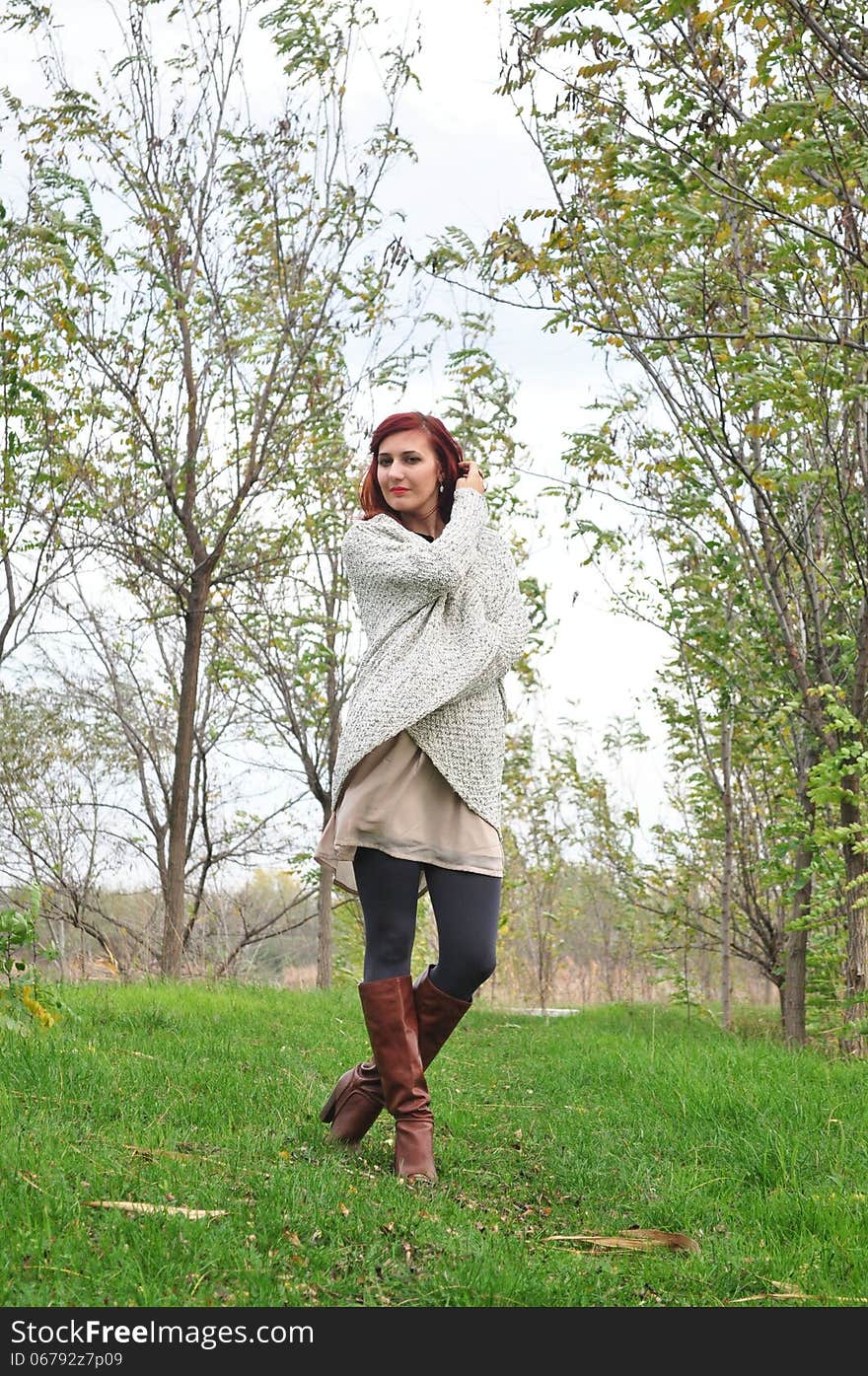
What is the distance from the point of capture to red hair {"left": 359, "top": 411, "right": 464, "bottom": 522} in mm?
3441

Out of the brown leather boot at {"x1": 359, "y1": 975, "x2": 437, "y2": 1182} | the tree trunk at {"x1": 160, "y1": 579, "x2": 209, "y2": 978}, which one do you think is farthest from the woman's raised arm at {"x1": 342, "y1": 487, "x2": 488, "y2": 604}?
the tree trunk at {"x1": 160, "y1": 579, "x2": 209, "y2": 978}

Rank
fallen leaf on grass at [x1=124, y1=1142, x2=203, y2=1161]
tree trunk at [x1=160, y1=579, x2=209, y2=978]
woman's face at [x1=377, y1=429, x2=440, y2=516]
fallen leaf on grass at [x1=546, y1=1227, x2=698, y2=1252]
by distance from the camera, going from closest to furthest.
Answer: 1. fallen leaf on grass at [x1=546, y1=1227, x2=698, y2=1252]
2. fallen leaf on grass at [x1=124, y1=1142, x2=203, y2=1161]
3. woman's face at [x1=377, y1=429, x2=440, y2=516]
4. tree trunk at [x1=160, y1=579, x2=209, y2=978]

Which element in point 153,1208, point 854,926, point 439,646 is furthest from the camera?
point 854,926

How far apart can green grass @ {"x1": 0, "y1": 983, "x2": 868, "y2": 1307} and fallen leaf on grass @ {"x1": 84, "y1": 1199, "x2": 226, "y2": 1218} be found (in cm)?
3

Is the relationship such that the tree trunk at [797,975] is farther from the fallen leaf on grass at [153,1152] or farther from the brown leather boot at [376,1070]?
the fallen leaf on grass at [153,1152]

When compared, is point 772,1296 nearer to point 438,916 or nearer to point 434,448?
point 438,916

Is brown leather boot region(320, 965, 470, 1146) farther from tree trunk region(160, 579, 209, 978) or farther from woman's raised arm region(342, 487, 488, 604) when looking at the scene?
tree trunk region(160, 579, 209, 978)

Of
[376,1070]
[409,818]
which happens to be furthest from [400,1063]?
[409,818]

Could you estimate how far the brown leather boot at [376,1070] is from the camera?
318cm

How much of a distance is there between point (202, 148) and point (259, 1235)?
7.59 metres

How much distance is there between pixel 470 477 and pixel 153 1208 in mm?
2140

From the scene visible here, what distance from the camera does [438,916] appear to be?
3.11 metres

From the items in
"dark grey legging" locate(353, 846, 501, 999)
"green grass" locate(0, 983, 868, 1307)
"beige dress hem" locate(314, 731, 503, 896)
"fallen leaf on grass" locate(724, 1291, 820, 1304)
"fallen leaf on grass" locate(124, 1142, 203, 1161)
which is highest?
"beige dress hem" locate(314, 731, 503, 896)

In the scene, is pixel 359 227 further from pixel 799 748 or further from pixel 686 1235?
pixel 686 1235
